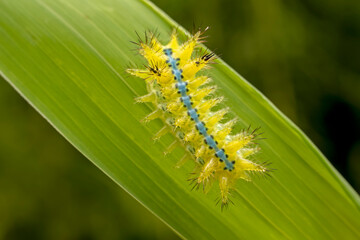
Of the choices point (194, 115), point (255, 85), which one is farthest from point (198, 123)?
point (255, 85)

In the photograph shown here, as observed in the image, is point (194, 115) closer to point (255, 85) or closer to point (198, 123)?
point (198, 123)

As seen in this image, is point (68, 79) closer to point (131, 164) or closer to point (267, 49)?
point (131, 164)

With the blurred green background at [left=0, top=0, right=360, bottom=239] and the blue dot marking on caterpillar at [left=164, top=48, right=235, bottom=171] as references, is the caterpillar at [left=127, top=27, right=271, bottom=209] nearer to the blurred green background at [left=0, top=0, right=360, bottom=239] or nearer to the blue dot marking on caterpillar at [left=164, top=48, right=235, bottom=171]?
the blue dot marking on caterpillar at [left=164, top=48, right=235, bottom=171]

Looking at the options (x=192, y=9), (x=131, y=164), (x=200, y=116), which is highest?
(x=192, y=9)

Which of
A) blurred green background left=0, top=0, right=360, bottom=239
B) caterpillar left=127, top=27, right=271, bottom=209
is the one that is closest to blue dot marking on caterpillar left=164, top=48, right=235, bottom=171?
caterpillar left=127, top=27, right=271, bottom=209

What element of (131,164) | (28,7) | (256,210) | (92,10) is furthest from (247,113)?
(28,7)
